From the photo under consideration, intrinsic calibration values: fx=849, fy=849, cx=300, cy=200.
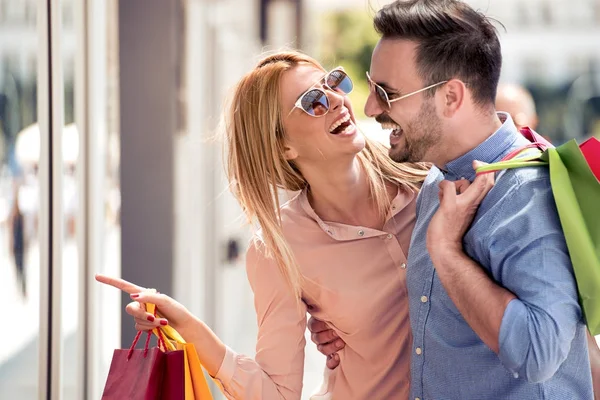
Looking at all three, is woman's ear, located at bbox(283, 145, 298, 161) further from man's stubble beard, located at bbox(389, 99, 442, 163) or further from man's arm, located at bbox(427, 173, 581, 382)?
man's arm, located at bbox(427, 173, 581, 382)

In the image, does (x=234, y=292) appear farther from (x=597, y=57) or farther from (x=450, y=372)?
(x=597, y=57)

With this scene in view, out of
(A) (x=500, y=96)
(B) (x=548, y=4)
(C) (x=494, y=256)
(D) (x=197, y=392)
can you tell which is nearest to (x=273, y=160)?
(D) (x=197, y=392)

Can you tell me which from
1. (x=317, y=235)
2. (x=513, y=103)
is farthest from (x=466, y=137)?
(x=513, y=103)

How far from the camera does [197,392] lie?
89.0 inches

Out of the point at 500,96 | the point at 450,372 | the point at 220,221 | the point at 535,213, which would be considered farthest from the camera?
the point at 220,221

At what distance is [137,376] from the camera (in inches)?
87.4

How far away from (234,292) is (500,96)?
4.47 metres

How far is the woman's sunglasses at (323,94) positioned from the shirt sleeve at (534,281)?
0.90m

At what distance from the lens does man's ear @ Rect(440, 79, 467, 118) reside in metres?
2.27

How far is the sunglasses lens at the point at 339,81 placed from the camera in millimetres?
2779

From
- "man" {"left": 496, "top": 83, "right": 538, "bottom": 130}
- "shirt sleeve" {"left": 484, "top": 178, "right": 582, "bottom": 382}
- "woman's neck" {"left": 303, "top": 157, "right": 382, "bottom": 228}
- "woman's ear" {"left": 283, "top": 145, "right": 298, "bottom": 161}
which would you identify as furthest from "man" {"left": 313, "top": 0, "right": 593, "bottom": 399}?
"man" {"left": 496, "top": 83, "right": 538, "bottom": 130}

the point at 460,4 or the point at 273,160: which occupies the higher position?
the point at 460,4

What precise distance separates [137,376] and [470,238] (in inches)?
36.6

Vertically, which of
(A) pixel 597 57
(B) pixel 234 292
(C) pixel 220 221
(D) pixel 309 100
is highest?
(A) pixel 597 57
